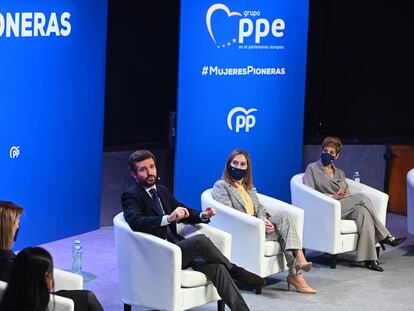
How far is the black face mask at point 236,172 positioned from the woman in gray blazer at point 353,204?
1.11 metres

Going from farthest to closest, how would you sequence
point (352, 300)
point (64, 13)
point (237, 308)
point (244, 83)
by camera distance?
1. point (244, 83)
2. point (64, 13)
3. point (352, 300)
4. point (237, 308)

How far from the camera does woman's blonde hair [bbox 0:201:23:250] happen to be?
5.66 metres

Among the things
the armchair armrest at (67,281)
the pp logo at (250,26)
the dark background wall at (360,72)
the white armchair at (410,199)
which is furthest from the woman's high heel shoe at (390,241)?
the armchair armrest at (67,281)

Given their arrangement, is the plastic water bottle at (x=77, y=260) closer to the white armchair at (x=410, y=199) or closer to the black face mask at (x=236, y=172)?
the black face mask at (x=236, y=172)

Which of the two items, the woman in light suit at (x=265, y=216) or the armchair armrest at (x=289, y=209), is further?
the armchair armrest at (x=289, y=209)

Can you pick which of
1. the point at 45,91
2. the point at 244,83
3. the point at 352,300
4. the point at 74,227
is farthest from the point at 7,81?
Answer: the point at 352,300

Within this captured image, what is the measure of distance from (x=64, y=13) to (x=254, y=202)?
2.42 m

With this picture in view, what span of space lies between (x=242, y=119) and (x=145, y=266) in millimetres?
3312

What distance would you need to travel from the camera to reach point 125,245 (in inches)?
277

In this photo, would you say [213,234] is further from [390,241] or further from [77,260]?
[390,241]

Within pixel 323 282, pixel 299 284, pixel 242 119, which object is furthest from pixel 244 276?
pixel 242 119

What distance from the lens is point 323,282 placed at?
838 cm

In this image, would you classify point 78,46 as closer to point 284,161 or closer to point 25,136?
point 25,136

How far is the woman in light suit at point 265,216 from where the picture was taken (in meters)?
7.91
